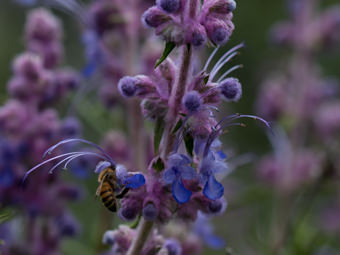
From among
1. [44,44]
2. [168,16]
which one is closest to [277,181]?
[44,44]

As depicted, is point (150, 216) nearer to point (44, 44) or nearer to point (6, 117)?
point (6, 117)

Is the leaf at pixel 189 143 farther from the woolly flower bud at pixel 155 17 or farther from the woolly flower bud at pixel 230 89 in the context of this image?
the woolly flower bud at pixel 155 17

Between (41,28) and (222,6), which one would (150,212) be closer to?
(222,6)

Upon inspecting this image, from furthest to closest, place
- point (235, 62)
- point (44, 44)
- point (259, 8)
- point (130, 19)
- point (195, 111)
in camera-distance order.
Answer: point (259, 8), point (235, 62), point (130, 19), point (44, 44), point (195, 111)

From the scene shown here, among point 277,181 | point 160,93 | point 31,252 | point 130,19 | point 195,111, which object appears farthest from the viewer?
point 277,181

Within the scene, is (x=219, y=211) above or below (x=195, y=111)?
below

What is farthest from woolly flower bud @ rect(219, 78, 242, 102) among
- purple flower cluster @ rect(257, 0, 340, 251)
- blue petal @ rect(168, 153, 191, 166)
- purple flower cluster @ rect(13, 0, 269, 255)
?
purple flower cluster @ rect(257, 0, 340, 251)

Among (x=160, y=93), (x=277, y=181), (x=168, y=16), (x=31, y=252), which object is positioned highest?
(x=168, y=16)
